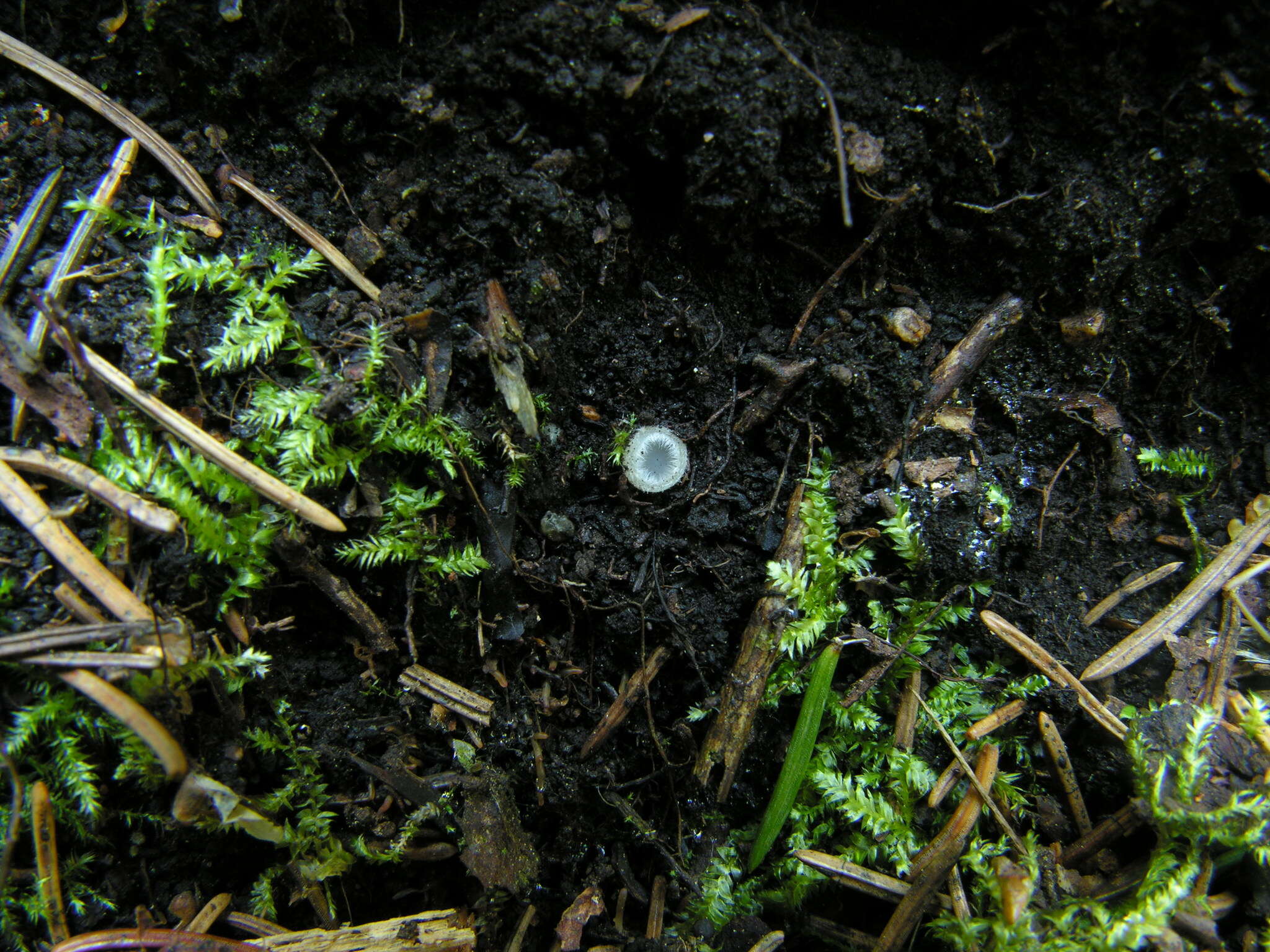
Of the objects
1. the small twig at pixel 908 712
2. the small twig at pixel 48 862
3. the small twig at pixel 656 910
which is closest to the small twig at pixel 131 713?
the small twig at pixel 48 862

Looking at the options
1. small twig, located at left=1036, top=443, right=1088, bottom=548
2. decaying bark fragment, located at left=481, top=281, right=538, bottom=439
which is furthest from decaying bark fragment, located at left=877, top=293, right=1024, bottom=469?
decaying bark fragment, located at left=481, top=281, right=538, bottom=439

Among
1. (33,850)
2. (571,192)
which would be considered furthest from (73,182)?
(33,850)

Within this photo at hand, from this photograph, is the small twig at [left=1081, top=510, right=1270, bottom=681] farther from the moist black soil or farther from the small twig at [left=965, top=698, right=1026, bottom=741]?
the small twig at [left=965, top=698, right=1026, bottom=741]

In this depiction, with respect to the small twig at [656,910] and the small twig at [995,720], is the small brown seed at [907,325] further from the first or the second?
the small twig at [656,910]

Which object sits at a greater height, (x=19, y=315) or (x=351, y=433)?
(x=19, y=315)

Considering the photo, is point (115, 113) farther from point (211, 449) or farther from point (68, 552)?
point (68, 552)

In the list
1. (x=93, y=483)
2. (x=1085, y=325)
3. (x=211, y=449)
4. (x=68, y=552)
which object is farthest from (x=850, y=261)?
(x=68, y=552)

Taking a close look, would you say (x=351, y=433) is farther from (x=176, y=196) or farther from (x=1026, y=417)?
(x=1026, y=417)
